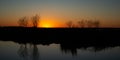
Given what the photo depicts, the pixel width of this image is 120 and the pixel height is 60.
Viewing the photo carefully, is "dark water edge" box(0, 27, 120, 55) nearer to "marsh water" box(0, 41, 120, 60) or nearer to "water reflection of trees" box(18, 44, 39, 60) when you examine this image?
"marsh water" box(0, 41, 120, 60)

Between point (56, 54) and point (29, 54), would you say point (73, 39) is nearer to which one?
point (56, 54)

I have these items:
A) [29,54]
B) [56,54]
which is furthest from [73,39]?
[29,54]

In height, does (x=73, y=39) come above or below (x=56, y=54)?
above

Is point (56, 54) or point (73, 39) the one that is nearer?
point (56, 54)

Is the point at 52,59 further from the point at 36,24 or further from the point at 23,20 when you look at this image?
the point at 23,20

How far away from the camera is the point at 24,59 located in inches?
866

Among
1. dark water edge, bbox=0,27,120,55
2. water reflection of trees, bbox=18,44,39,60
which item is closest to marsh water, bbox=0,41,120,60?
water reflection of trees, bbox=18,44,39,60

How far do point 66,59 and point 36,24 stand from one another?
57.9 meters

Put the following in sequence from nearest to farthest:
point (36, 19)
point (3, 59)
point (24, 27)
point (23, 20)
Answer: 1. point (3, 59)
2. point (36, 19)
3. point (23, 20)
4. point (24, 27)

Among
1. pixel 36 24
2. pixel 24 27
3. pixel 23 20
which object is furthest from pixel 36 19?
pixel 24 27

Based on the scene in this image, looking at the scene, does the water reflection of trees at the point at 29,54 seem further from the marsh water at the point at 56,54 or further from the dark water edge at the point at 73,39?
the dark water edge at the point at 73,39

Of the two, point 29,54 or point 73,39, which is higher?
point 73,39

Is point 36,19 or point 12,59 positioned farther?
point 36,19

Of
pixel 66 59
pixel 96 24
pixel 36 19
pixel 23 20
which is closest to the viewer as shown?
pixel 66 59
